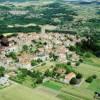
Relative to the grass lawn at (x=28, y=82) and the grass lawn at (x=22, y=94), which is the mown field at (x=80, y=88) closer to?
the grass lawn at (x=22, y=94)

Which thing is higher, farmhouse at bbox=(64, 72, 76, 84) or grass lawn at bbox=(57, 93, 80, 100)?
farmhouse at bbox=(64, 72, 76, 84)

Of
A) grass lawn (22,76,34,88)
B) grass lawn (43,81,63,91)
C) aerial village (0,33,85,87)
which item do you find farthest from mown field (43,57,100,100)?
grass lawn (22,76,34,88)

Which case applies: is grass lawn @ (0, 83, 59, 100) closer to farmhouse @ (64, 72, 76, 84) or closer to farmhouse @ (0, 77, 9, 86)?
farmhouse @ (0, 77, 9, 86)

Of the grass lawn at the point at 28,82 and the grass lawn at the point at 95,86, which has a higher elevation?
the grass lawn at the point at 28,82

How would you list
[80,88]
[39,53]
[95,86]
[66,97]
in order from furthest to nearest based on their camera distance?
[39,53], [95,86], [80,88], [66,97]

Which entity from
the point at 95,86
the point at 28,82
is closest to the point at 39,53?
the point at 28,82

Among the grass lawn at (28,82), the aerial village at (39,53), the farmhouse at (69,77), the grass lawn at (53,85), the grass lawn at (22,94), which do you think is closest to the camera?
the grass lawn at (22,94)

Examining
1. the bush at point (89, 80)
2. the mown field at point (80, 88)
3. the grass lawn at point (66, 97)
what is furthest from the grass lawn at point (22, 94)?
the bush at point (89, 80)

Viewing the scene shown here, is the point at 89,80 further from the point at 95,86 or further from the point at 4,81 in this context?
the point at 4,81

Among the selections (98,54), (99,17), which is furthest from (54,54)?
(99,17)

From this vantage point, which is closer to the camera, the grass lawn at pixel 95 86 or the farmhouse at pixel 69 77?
the grass lawn at pixel 95 86
